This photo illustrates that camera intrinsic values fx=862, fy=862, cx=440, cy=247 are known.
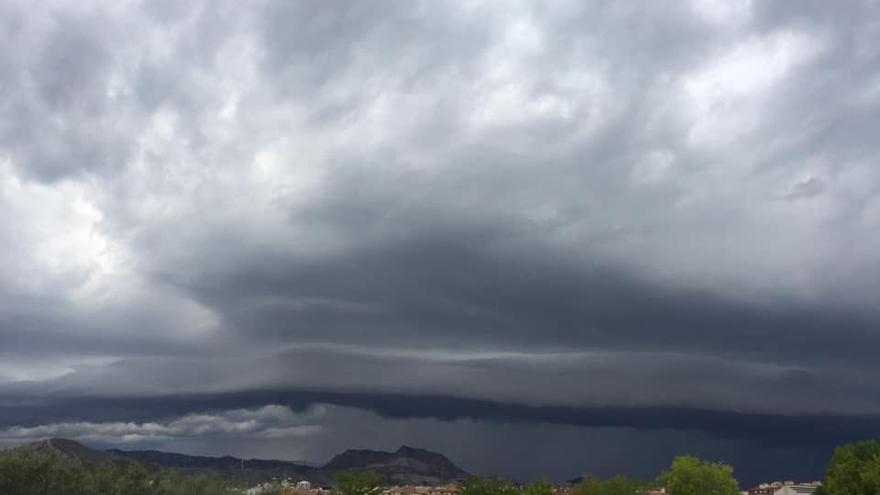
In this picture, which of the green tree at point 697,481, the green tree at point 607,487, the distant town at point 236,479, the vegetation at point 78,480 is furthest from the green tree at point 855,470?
the vegetation at point 78,480

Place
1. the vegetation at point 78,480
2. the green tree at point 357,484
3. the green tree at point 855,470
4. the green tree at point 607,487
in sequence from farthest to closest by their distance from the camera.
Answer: the green tree at point 607,487 → the green tree at point 357,484 → the green tree at point 855,470 → the vegetation at point 78,480

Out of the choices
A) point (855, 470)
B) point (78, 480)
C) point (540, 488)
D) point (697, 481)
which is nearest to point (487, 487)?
point (540, 488)

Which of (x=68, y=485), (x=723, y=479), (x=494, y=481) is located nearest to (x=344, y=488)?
(x=494, y=481)

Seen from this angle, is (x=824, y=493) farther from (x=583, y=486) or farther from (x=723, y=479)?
(x=583, y=486)

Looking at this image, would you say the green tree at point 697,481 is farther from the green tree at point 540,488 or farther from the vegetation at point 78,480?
the vegetation at point 78,480

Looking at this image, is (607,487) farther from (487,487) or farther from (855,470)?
(855,470)

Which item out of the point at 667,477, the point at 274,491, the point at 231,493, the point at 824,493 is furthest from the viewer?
the point at 667,477
